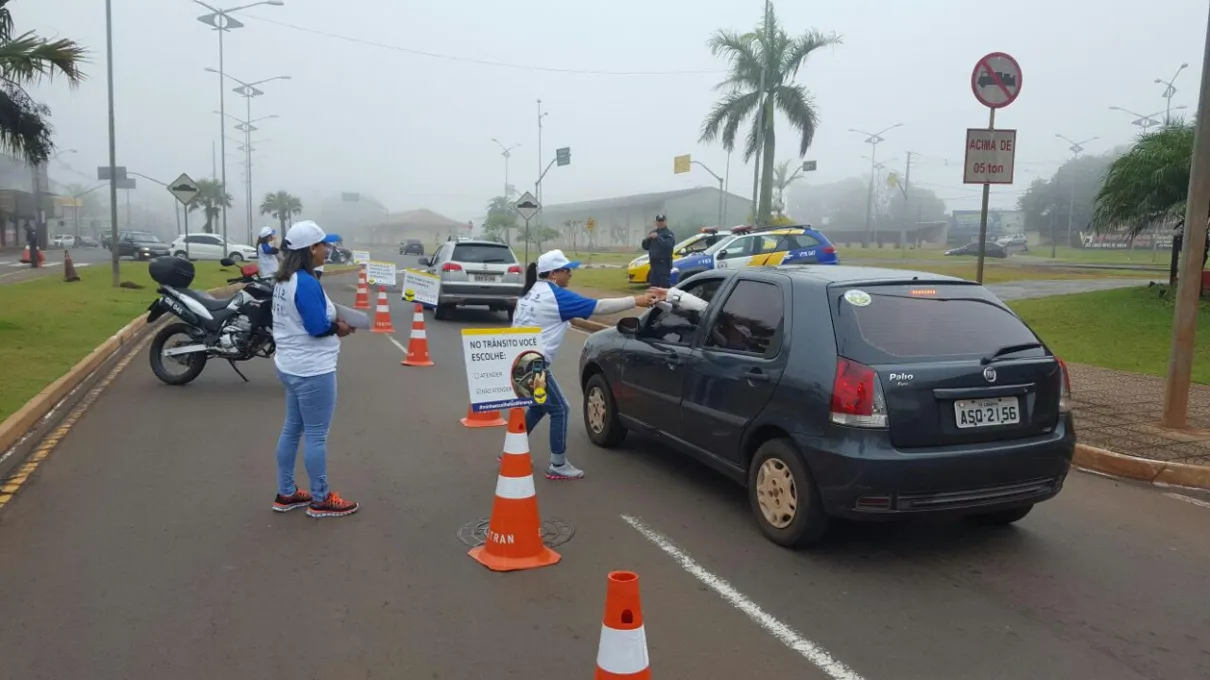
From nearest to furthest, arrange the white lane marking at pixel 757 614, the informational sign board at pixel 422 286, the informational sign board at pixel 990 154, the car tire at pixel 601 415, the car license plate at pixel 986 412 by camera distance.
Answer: the white lane marking at pixel 757 614 → the car license plate at pixel 986 412 → the car tire at pixel 601 415 → the informational sign board at pixel 990 154 → the informational sign board at pixel 422 286

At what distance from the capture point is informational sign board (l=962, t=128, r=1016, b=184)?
873cm

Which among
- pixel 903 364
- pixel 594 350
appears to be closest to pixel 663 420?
pixel 594 350

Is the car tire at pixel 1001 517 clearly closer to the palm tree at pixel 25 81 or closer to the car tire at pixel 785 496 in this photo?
the car tire at pixel 785 496

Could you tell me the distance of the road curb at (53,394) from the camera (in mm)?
7594

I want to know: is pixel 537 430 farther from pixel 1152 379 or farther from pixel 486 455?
pixel 1152 379

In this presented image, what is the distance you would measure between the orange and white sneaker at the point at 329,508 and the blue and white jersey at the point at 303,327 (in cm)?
82

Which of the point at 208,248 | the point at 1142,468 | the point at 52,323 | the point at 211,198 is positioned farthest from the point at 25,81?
the point at 211,198

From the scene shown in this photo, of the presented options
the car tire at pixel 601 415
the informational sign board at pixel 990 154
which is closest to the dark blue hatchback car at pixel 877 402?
the car tire at pixel 601 415

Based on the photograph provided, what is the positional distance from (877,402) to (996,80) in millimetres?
5760

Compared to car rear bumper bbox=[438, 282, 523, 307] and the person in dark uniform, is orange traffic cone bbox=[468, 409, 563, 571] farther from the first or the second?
car rear bumper bbox=[438, 282, 523, 307]

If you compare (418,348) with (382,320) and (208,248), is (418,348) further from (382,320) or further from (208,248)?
(208,248)

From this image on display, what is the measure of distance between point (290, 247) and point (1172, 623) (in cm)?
494

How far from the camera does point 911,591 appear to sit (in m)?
4.55

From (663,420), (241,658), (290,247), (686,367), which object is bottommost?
(241,658)
